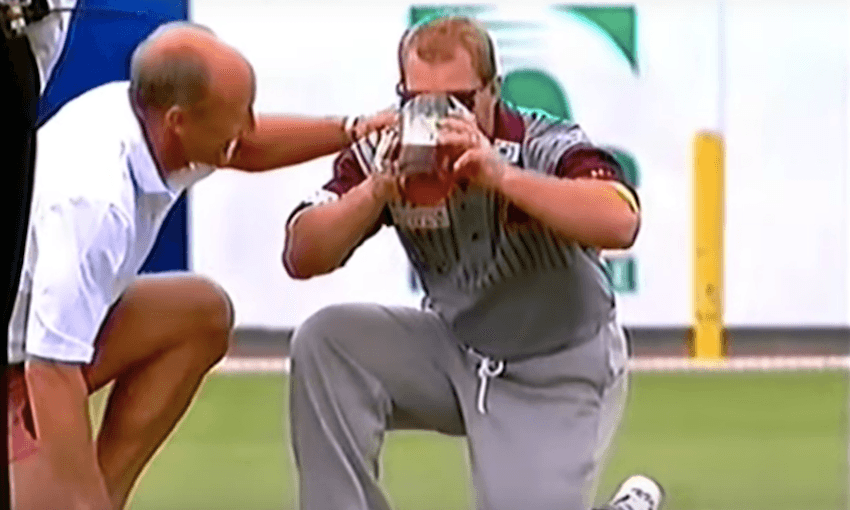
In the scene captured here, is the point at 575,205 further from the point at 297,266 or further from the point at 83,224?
the point at 83,224

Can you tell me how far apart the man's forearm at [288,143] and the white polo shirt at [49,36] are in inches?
15.7

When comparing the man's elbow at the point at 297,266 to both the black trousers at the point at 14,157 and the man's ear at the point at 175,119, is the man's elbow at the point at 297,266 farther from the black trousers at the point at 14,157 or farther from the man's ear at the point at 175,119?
the black trousers at the point at 14,157

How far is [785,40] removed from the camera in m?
5.53

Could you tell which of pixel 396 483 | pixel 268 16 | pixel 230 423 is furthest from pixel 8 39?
pixel 268 16

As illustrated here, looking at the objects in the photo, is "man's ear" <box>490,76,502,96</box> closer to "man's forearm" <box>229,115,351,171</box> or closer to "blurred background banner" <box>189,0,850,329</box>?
"man's forearm" <box>229,115,351,171</box>

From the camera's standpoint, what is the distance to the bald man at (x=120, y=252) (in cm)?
230

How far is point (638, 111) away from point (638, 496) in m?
3.08

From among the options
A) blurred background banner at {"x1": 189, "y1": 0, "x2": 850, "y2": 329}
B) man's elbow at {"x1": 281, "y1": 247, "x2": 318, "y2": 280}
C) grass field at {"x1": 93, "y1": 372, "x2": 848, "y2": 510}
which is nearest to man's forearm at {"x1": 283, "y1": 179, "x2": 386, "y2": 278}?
man's elbow at {"x1": 281, "y1": 247, "x2": 318, "y2": 280}

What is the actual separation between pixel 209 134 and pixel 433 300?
34 centimetres

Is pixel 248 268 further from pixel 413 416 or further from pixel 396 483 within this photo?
pixel 413 416

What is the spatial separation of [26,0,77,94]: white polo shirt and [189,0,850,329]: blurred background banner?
3.35 meters

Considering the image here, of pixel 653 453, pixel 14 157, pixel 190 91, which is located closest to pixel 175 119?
pixel 190 91

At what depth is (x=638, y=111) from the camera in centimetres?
559

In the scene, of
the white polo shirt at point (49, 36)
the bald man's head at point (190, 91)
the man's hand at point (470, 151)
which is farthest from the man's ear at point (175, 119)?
the man's hand at point (470, 151)
